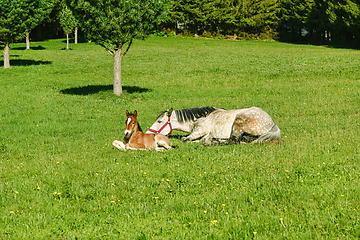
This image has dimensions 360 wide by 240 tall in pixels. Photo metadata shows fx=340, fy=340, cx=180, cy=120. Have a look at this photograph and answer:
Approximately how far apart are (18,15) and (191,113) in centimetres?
2770

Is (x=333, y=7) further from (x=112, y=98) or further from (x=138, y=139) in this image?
(x=138, y=139)

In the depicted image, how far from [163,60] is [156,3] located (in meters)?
22.2

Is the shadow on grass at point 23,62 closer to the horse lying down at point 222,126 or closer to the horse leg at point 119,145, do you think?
the horse leg at point 119,145

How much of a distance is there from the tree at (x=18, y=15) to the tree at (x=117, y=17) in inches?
505

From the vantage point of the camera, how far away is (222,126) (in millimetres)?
11578

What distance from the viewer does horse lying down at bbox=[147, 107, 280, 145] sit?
11.4 metres

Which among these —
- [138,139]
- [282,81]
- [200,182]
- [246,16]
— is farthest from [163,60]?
[246,16]

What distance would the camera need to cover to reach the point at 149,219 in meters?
5.91

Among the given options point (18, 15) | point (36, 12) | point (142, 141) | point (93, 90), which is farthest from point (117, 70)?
point (36, 12)

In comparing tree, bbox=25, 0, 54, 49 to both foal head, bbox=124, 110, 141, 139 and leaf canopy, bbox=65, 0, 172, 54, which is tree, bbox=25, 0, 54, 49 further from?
foal head, bbox=124, 110, 141, 139

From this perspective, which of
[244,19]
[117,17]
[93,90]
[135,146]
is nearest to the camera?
[135,146]

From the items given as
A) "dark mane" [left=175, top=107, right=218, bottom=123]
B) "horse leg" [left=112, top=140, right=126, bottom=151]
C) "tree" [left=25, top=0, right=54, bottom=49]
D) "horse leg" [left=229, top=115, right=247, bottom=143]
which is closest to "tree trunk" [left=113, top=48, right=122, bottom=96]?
"dark mane" [left=175, top=107, right=218, bottom=123]

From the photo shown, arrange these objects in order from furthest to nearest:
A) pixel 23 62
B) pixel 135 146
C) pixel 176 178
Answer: pixel 23 62 → pixel 135 146 → pixel 176 178

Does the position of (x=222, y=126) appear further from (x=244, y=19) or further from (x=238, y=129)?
(x=244, y=19)
